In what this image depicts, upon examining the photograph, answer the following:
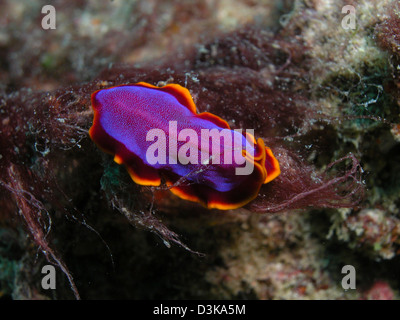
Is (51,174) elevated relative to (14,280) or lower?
elevated

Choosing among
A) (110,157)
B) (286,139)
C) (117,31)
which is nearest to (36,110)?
(110,157)

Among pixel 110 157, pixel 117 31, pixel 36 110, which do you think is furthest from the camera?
pixel 117 31

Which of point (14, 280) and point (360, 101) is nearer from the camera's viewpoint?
point (360, 101)

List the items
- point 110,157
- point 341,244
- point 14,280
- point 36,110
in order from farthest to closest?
point 14,280 < point 341,244 < point 36,110 < point 110,157

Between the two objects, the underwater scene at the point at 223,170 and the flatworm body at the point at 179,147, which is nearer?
the flatworm body at the point at 179,147

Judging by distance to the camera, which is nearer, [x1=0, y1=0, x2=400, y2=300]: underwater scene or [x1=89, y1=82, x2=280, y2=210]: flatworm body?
[x1=89, y1=82, x2=280, y2=210]: flatworm body

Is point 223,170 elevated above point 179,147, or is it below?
below

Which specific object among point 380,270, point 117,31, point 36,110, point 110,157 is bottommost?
point 380,270
